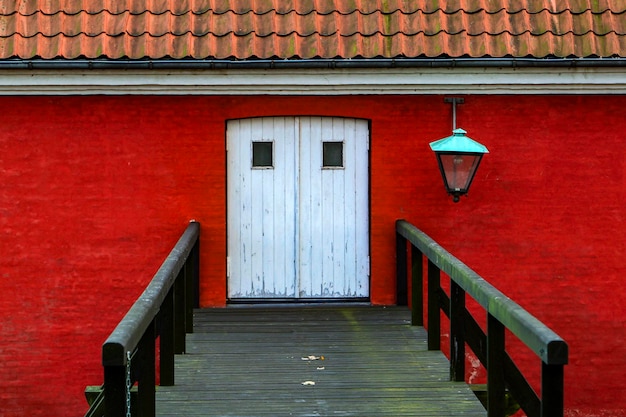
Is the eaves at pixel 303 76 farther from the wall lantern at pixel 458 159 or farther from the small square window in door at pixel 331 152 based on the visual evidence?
the wall lantern at pixel 458 159

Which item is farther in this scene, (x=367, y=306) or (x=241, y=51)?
(x=367, y=306)

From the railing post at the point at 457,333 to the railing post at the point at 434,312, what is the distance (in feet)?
2.59

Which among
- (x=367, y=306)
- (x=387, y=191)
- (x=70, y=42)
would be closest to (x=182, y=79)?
(x=70, y=42)

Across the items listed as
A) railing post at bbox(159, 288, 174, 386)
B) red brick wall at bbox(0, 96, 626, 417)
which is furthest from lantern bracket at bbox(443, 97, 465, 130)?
railing post at bbox(159, 288, 174, 386)

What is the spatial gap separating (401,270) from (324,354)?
2.02 metres

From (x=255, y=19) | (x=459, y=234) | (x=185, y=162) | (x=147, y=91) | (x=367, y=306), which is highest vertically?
(x=255, y=19)

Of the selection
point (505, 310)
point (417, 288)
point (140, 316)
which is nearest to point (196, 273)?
point (417, 288)

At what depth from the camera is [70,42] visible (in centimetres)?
979

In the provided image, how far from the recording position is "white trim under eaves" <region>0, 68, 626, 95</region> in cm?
973

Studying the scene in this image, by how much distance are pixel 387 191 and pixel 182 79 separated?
2.42 m

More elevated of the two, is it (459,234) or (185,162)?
(185,162)

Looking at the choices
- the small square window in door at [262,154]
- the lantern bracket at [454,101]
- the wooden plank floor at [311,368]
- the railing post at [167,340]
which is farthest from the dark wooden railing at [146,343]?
the lantern bracket at [454,101]

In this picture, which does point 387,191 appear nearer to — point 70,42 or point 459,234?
point 459,234

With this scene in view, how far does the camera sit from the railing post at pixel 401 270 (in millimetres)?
10273
